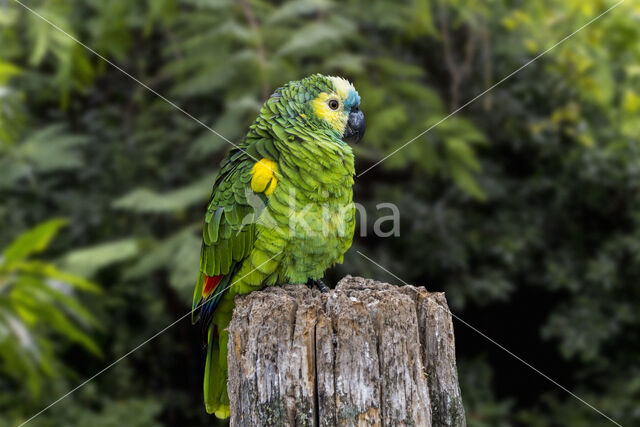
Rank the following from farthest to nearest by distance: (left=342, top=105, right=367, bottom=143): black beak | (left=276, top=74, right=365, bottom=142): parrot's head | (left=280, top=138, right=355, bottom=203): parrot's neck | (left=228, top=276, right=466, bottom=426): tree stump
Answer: (left=342, top=105, right=367, bottom=143): black beak, (left=276, top=74, right=365, bottom=142): parrot's head, (left=280, top=138, right=355, bottom=203): parrot's neck, (left=228, top=276, right=466, bottom=426): tree stump

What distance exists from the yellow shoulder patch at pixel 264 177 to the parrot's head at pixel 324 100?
0.22 meters

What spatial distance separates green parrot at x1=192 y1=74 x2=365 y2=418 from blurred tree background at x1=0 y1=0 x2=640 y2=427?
5.09 ft

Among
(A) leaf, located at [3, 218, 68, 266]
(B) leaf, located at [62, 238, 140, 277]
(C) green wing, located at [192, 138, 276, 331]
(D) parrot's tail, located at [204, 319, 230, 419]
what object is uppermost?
(B) leaf, located at [62, 238, 140, 277]

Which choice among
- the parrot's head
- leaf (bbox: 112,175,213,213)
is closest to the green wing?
the parrot's head

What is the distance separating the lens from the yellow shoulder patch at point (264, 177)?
198cm

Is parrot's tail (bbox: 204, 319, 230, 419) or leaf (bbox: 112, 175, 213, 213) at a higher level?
leaf (bbox: 112, 175, 213, 213)

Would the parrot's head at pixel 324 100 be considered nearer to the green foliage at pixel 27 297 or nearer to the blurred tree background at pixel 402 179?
the blurred tree background at pixel 402 179

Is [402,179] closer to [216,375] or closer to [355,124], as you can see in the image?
[355,124]

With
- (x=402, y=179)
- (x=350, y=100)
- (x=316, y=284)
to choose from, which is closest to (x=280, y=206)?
(x=316, y=284)

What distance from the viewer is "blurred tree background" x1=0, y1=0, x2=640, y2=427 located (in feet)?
12.8

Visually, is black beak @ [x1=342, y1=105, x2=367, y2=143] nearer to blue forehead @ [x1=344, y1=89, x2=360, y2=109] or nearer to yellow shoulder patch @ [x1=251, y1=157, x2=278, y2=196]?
blue forehead @ [x1=344, y1=89, x2=360, y2=109]

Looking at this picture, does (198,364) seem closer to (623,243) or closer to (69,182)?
(69,182)

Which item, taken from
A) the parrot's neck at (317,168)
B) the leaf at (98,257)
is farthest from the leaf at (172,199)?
the parrot's neck at (317,168)

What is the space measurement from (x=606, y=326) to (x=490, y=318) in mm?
983
